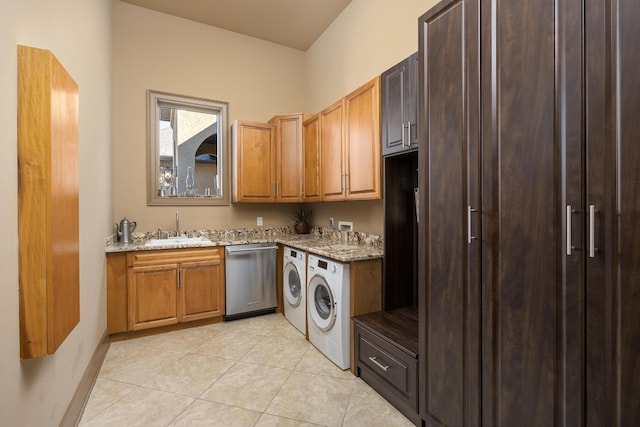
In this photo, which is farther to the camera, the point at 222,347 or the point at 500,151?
the point at 222,347

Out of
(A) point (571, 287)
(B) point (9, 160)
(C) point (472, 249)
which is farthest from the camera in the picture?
(C) point (472, 249)

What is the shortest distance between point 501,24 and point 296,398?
7.44 feet

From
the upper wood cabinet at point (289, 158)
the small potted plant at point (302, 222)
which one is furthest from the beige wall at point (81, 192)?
the small potted plant at point (302, 222)

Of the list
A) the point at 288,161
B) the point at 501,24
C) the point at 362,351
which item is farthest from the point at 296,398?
the point at 288,161

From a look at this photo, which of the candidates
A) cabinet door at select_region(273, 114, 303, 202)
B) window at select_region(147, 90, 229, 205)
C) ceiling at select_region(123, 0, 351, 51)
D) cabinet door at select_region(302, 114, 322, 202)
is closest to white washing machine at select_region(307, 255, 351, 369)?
cabinet door at select_region(302, 114, 322, 202)

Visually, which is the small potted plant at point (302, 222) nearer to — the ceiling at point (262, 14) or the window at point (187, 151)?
the window at point (187, 151)

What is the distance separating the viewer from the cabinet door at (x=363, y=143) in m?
2.34

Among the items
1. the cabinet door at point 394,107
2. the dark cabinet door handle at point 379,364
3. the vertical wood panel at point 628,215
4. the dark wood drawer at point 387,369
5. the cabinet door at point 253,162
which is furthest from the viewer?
the cabinet door at point 253,162

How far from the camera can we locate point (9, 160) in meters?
1.10

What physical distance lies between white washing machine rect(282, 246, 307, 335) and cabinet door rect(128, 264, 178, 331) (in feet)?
3.63

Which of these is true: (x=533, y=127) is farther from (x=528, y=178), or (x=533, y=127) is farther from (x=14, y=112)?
(x=14, y=112)

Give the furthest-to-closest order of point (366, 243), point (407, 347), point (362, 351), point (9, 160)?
point (366, 243) → point (362, 351) → point (407, 347) → point (9, 160)

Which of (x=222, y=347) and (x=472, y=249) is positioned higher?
(x=472, y=249)

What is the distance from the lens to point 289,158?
3656mm
